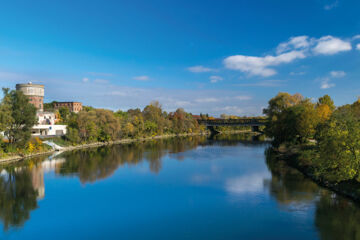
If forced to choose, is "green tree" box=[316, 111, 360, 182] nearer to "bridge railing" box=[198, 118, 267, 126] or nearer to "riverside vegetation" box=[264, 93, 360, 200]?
"riverside vegetation" box=[264, 93, 360, 200]

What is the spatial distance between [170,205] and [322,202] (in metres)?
11.7

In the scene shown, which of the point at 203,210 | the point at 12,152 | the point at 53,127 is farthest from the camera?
the point at 53,127

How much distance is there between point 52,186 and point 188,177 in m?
14.2

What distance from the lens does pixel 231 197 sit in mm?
22844

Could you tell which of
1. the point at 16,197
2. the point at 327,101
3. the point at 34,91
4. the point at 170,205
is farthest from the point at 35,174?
the point at 34,91

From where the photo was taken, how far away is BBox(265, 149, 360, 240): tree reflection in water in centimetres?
1606

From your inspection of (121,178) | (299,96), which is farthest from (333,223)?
(299,96)

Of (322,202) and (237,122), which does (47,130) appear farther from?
(237,122)

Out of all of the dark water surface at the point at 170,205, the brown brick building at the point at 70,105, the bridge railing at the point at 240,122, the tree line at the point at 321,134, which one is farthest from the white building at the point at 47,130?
the brown brick building at the point at 70,105

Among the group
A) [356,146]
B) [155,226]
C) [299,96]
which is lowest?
[155,226]

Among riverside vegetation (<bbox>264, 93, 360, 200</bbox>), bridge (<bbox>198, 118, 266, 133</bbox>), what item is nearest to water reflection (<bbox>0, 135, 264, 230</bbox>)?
riverside vegetation (<bbox>264, 93, 360, 200</bbox>)

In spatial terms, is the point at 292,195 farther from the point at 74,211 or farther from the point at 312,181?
the point at 74,211

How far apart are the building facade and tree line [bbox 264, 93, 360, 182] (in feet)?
266

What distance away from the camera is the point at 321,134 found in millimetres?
28188
